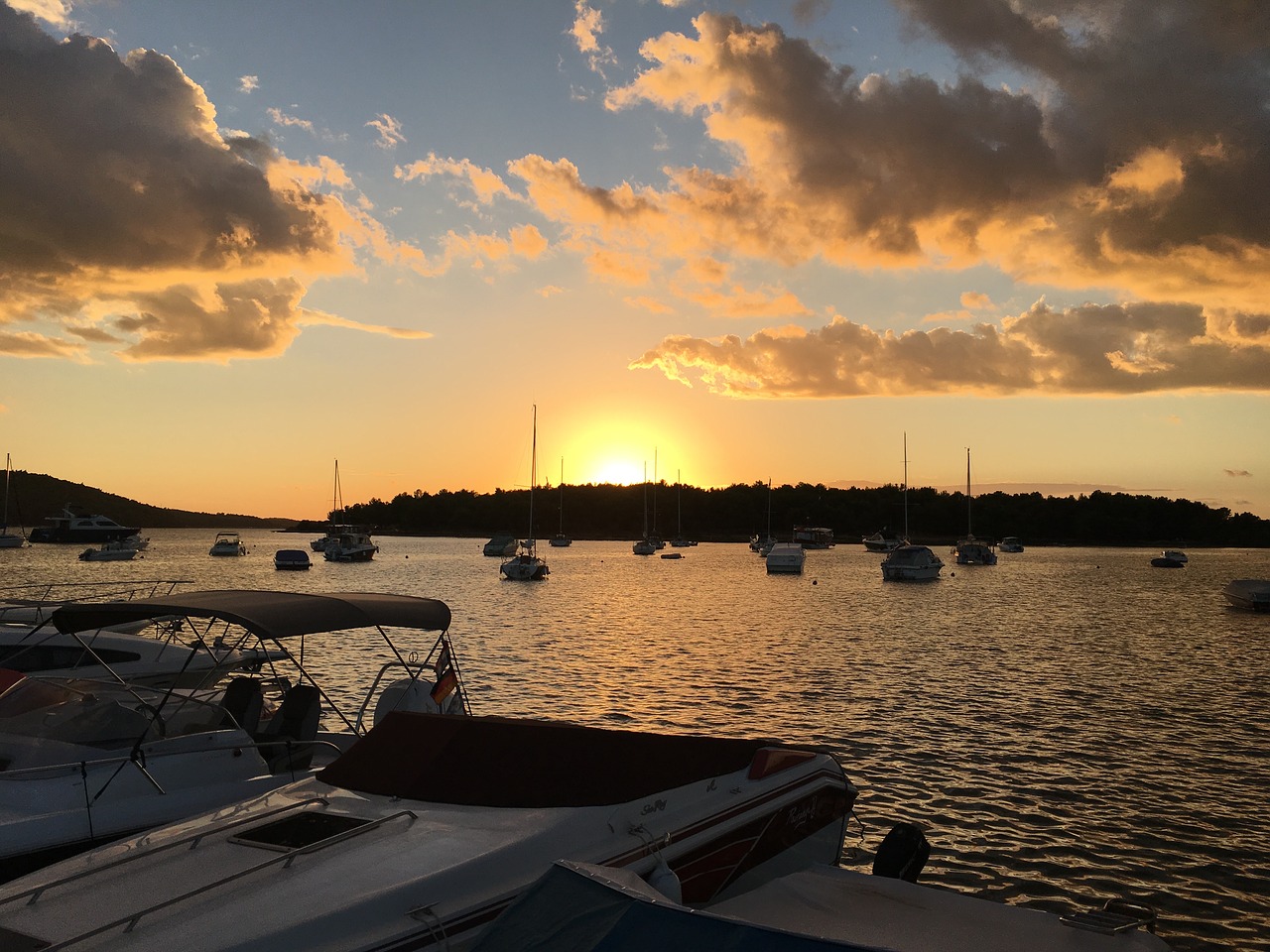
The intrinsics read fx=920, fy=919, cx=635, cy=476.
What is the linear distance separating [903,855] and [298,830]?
5.71m

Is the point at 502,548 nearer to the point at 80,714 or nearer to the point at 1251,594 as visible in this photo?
the point at 1251,594

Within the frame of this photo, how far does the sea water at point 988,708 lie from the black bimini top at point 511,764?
145 inches

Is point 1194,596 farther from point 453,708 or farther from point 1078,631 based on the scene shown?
point 453,708

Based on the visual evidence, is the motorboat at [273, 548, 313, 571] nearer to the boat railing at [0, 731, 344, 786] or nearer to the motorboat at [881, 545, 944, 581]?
the motorboat at [881, 545, 944, 581]

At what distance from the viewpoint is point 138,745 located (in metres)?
9.41

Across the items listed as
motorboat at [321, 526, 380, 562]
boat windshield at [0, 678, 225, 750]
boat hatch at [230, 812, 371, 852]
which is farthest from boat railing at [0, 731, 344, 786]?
motorboat at [321, 526, 380, 562]

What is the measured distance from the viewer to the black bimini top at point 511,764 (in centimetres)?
775

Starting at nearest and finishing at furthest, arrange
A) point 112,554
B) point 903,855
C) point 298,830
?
point 298,830, point 903,855, point 112,554

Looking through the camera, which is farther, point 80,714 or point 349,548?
point 349,548

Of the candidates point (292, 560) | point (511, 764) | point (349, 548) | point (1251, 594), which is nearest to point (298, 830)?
point (511, 764)

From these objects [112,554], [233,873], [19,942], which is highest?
[233,873]

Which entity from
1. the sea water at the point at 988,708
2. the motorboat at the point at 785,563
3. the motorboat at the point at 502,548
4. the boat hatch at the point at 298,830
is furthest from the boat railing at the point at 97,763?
the motorboat at the point at 502,548

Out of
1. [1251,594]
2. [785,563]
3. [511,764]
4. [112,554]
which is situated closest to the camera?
[511,764]

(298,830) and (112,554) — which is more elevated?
(298,830)
